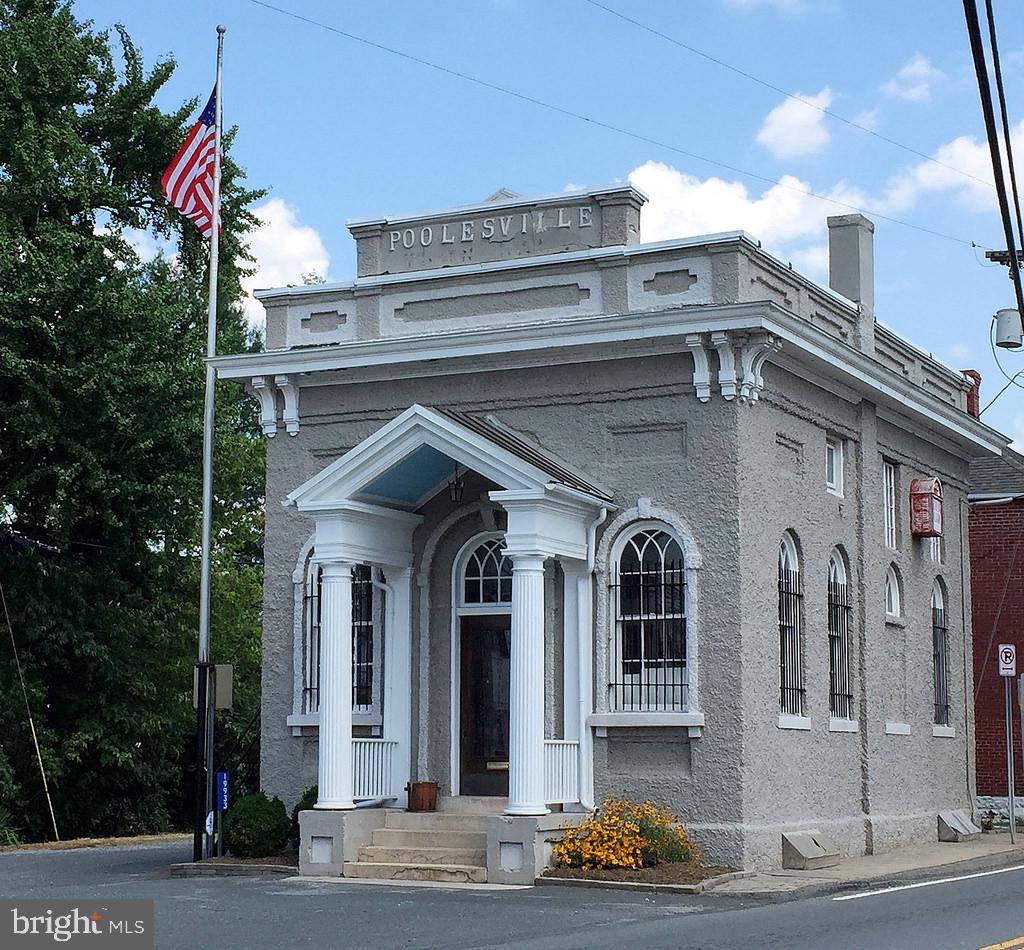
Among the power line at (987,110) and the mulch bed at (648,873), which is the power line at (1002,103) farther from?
the mulch bed at (648,873)

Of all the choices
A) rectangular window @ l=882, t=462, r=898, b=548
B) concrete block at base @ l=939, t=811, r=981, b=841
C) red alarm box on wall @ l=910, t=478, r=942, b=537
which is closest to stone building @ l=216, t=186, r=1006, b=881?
rectangular window @ l=882, t=462, r=898, b=548

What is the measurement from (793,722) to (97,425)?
13.2 meters

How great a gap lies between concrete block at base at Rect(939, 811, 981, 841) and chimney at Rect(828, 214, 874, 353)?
22.5 ft

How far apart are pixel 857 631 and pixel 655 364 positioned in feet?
16.2

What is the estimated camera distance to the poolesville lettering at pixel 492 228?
20.3 m

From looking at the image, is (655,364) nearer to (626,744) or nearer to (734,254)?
(734,254)

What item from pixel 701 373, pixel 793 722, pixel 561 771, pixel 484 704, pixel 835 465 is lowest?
pixel 561 771

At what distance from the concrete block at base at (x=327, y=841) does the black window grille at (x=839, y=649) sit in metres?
6.21

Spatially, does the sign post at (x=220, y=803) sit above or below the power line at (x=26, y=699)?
below

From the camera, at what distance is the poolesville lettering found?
20281 mm

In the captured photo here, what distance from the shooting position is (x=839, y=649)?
21.5m

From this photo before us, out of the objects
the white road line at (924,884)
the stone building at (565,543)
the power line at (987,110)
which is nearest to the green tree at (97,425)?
the stone building at (565,543)

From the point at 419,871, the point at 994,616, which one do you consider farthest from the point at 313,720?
the point at 994,616

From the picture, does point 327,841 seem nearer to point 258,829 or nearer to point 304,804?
point 304,804
